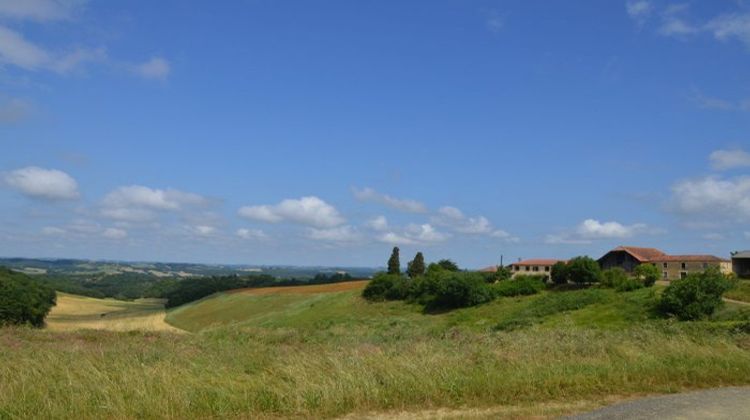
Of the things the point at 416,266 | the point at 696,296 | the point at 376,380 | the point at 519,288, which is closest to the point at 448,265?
the point at 416,266

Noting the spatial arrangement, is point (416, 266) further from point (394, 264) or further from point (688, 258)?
point (688, 258)

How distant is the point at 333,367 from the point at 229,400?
2229mm

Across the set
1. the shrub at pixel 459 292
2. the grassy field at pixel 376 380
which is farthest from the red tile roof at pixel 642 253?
the grassy field at pixel 376 380

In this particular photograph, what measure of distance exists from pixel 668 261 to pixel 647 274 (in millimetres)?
24764

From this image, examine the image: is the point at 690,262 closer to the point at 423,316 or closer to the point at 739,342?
the point at 423,316

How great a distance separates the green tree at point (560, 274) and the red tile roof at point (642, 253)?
61.5 ft

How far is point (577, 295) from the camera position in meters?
57.8

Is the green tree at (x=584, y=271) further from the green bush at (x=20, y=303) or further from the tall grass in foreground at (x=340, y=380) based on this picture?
the green bush at (x=20, y=303)

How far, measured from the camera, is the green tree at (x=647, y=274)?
61.8m

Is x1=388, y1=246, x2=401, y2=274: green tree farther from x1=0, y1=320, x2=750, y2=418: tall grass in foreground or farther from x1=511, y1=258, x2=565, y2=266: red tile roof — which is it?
x1=0, y1=320, x2=750, y2=418: tall grass in foreground

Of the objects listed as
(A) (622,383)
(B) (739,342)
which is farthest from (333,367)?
(B) (739,342)

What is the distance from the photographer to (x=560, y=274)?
Result: 70.5 meters

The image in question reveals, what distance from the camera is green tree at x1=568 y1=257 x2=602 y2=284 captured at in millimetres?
67688

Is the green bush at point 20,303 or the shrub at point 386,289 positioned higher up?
the shrub at point 386,289
